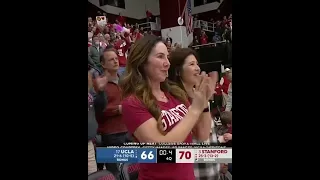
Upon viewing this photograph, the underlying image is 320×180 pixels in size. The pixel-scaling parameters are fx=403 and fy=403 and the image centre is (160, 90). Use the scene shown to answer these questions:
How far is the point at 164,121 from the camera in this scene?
284 centimetres

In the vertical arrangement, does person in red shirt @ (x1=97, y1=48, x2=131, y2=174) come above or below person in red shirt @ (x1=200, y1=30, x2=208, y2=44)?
below

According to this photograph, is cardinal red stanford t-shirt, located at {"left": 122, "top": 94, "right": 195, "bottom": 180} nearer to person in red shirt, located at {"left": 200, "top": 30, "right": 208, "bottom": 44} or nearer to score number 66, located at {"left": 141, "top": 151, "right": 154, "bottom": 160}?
score number 66, located at {"left": 141, "top": 151, "right": 154, "bottom": 160}

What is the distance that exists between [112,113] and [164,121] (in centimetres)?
40

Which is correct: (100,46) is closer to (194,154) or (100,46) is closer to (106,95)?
(106,95)

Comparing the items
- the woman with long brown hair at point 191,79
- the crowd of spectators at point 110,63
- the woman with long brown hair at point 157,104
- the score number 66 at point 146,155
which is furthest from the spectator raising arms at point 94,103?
the woman with long brown hair at point 191,79

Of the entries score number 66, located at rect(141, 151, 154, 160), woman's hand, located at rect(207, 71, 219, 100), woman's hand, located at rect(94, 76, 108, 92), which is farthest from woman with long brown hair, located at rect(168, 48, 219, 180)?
woman's hand, located at rect(94, 76, 108, 92)

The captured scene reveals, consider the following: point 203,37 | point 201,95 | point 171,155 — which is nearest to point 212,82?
point 201,95

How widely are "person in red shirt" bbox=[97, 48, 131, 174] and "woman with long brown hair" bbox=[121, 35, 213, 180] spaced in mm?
59

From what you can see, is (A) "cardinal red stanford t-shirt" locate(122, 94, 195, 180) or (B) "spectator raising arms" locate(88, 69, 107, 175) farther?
(B) "spectator raising arms" locate(88, 69, 107, 175)

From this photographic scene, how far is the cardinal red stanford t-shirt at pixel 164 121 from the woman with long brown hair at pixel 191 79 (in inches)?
3.5

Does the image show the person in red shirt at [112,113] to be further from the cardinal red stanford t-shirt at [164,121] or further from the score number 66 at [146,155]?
the score number 66 at [146,155]

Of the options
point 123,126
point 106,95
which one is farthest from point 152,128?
point 106,95

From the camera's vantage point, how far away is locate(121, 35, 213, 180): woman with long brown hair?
2836mm
